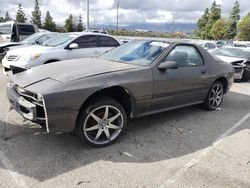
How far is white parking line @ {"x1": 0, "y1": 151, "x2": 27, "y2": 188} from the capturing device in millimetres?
3084

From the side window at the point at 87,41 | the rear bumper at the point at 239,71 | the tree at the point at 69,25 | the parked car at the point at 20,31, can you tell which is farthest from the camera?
the tree at the point at 69,25

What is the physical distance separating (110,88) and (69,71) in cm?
64

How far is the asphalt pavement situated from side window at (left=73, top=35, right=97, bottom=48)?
4.21 metres

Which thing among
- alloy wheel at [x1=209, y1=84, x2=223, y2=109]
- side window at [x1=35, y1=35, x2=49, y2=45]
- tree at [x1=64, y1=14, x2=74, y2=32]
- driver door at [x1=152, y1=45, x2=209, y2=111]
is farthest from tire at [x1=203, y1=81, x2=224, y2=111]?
tree at [x1=64, y1=14, x2=74, y2=32]

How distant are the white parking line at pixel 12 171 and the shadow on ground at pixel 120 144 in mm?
50

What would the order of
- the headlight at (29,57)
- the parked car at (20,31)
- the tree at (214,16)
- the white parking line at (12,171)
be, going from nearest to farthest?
1. the white parking line at (12,171)
2. the headlight at (29,57)
3. the parked car at (20,31)
4. the tree at (214,16)

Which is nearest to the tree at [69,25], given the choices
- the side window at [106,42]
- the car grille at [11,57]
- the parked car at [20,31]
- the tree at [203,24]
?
the tree at [203,24]

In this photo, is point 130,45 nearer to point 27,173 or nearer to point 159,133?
point 159,133

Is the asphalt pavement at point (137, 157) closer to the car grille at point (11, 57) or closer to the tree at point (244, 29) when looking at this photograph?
the car grille at point (11, 57)

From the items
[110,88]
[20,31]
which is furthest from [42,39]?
[110,88]

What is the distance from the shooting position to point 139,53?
495 centimetres

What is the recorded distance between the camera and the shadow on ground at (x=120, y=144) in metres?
3.54

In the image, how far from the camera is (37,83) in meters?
3.81

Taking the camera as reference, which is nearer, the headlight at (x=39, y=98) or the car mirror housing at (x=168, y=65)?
the headlight at (x=39, y=98)
